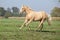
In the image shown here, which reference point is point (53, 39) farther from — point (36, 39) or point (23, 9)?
point (23, 9)

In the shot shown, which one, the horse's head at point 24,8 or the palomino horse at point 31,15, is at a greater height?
the horse's head at point 24,8

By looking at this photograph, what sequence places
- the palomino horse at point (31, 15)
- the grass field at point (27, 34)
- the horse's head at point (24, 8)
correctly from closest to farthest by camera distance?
the grass field at point (27, 34)
the palomino horse at point (31, 15)
the horse's head at point (24, 8)

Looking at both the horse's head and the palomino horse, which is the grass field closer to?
the palomino horse

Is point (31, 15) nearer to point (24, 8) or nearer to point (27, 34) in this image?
point (24, 8)

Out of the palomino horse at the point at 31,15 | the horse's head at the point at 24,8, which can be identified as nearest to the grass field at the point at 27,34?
the palomino horse at the point at 31,15

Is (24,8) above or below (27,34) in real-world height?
above

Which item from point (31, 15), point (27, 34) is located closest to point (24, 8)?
point (31, 15)

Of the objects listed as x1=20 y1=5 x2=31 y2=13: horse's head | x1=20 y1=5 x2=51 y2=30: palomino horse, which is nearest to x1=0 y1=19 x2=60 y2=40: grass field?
x1=20 y1=5 x2=51 y2=30: palomino horse

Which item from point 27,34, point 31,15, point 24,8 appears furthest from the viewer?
point 24,8

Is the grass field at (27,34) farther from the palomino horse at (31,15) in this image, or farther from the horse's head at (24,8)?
the horse's head at (24,8)

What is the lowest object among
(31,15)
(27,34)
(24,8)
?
(27,34)

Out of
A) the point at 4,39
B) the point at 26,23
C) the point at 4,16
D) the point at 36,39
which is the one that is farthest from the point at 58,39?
the point at 4,16

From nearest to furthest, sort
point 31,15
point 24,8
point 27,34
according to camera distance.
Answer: point 27,34, point 31,15, point 24,8

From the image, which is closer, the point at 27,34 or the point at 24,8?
the point at 27,34
